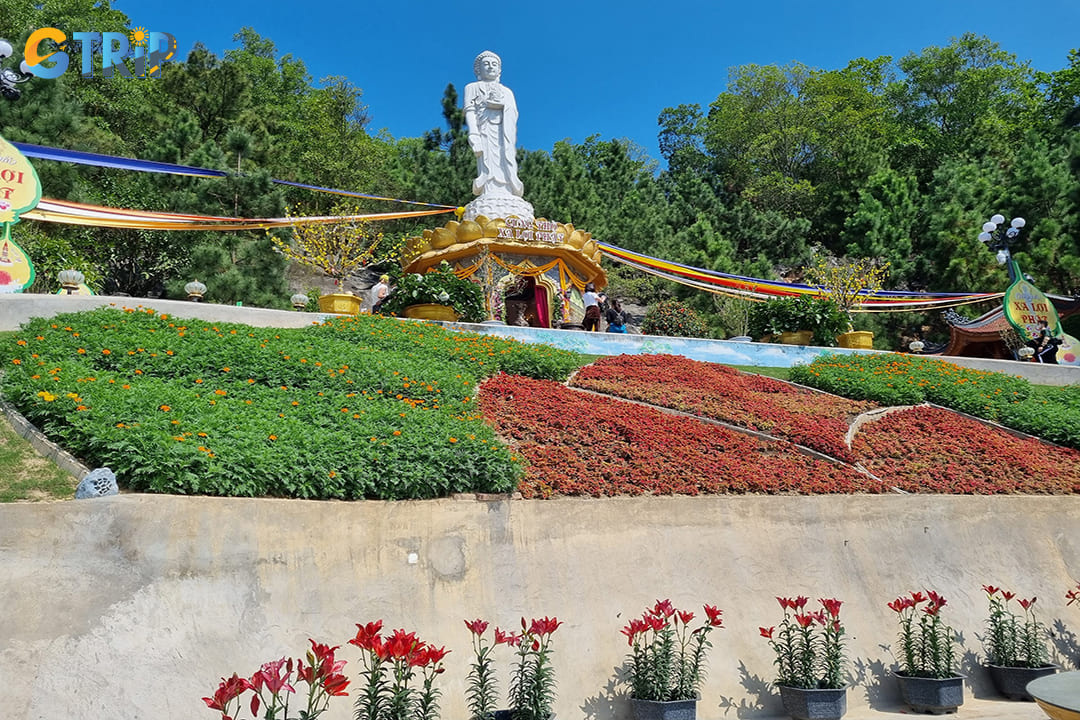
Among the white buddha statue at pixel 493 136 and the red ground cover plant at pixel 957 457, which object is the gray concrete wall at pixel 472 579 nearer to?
the red ground cover plant at pixel 957 457

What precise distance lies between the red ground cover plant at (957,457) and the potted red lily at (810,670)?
13.6 feet

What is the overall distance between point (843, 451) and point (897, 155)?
126 ft

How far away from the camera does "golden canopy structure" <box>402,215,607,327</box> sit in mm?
21219

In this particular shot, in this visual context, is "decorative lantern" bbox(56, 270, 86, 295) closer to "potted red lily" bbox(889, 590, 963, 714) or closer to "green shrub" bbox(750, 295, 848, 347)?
"potted red lily" bbox(889, 590, 963, 714)

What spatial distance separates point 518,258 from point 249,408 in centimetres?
1311

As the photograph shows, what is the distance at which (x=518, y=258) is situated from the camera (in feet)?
71.3

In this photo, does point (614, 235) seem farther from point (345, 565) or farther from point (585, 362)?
point (345, 565)

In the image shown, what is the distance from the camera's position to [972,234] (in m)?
33.2

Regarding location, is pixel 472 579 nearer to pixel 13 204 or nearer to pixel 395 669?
pixel 395 669

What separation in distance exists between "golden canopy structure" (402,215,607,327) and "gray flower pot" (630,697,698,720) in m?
14.0

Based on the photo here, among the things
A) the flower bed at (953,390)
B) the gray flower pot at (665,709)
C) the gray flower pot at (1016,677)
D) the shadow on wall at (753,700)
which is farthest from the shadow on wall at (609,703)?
the flower bed at (953,390)

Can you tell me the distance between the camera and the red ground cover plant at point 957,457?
11.6m

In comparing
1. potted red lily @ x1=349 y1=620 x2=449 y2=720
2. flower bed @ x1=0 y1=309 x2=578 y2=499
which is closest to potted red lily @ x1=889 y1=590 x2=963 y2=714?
flower bed @ x1=0 y1=309 x2=578 y2=499

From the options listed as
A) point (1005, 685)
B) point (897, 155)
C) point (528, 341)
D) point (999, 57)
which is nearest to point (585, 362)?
point (528, 341)
